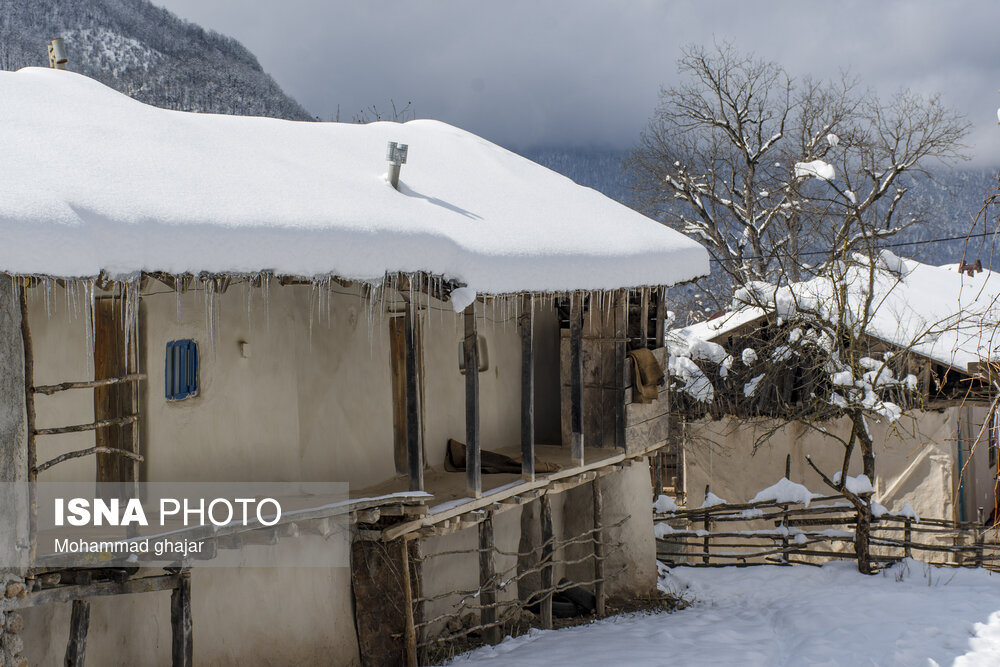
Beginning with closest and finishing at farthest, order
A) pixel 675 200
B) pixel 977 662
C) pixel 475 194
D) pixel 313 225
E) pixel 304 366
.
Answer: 1. pixel 313 225
2. pixel 304 366
3. pixel 977 662
4. pixel 475 194
5. pixel 675 200

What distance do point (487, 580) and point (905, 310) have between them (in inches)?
486

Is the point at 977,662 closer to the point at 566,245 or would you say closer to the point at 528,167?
the point at 566,245

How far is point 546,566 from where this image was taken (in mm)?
11148

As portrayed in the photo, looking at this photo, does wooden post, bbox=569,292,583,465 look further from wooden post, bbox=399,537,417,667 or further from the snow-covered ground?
wooden post, bbox=399,537,417,667

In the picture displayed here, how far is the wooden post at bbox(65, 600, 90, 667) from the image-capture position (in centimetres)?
632

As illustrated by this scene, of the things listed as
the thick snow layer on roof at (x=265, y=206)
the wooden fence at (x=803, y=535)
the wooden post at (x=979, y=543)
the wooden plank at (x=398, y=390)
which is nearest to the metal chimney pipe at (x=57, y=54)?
the thick snow layer on roof at (x=265, y=206)

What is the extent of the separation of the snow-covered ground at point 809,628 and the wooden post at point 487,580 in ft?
0.77

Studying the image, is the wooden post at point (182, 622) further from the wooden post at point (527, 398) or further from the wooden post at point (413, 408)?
the wooden post at point (527, 398)


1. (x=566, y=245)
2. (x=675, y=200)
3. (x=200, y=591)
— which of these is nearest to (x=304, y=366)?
(x=200, y=591)

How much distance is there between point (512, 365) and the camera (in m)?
12.4

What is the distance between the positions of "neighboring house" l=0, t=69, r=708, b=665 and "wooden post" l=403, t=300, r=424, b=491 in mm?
21

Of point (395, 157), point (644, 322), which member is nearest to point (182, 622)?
point (395, 157)

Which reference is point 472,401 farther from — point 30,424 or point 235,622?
point 30,424

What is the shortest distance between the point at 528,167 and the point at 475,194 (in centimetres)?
269
